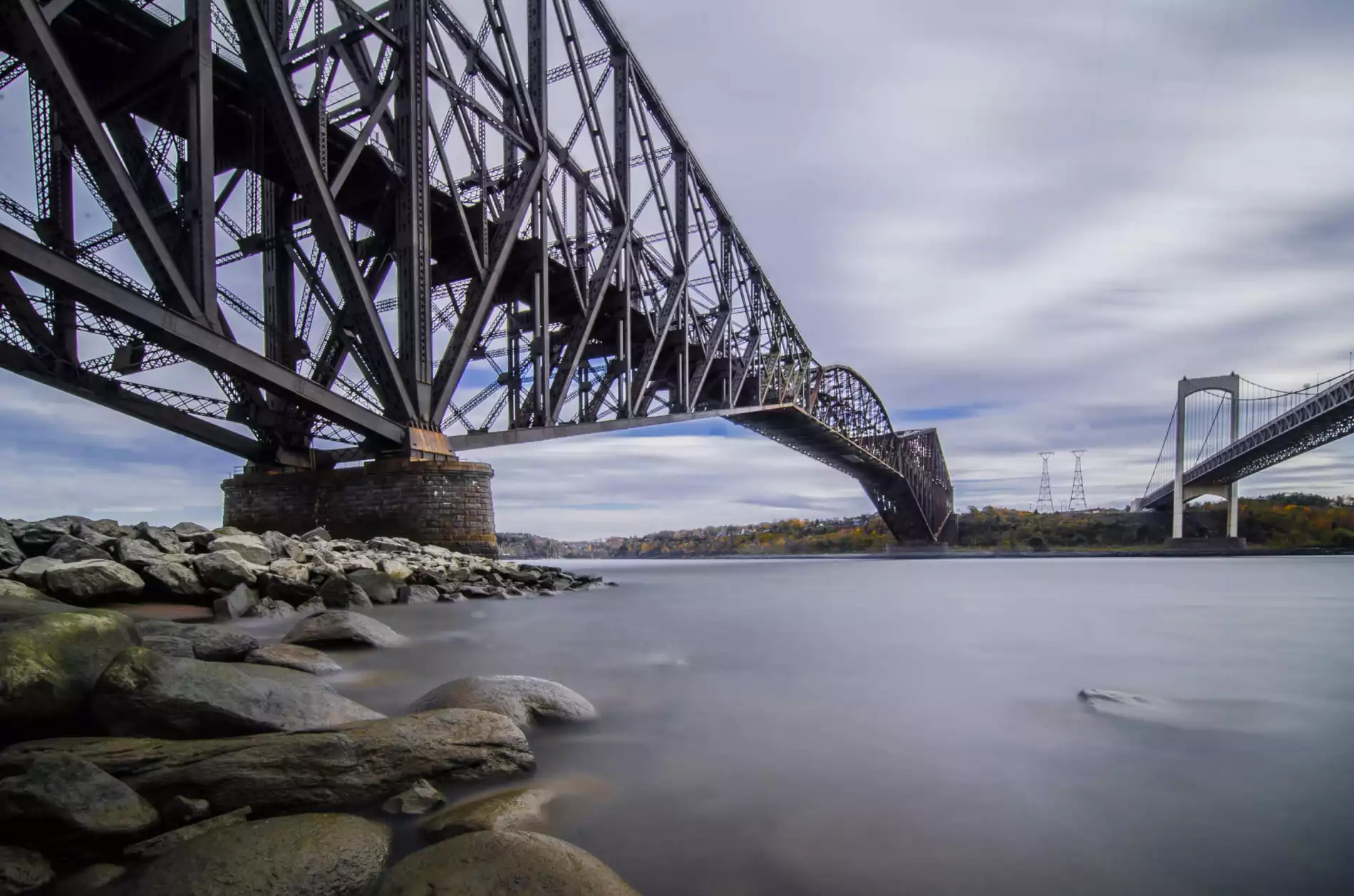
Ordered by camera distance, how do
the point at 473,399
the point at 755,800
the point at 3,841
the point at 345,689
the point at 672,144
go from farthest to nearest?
the point at 672,144 < the point at 473,399 < the point at 345,689 < the point at 755,800 < the point at 3,841

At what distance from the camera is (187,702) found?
2.62 m

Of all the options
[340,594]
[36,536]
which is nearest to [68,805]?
[340,594]

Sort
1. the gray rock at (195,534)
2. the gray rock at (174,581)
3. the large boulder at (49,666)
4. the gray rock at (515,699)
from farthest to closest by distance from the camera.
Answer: the gray rock at (195,534) → the gray rock at (174,581) → the gray rock at (515,699) → the large boulder at (49,666)

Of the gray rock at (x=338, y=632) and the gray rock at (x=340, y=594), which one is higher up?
the gray rock at (x=338, y=632)

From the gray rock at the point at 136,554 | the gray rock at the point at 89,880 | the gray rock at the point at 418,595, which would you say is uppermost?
the gray rock at the point at 136,554

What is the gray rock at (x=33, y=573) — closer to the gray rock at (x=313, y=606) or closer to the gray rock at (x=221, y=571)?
the gray rock at (x=221, y=571)

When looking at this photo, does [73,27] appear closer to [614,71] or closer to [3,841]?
[3,841]

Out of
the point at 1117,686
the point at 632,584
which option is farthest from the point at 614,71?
the point at 1117,686

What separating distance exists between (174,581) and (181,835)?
6329 millimetres

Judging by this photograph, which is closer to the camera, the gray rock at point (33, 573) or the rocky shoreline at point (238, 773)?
the rocky shoreline at point (238, 773)

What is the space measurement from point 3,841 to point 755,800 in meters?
2.42

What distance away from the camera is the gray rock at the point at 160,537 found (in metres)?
8.30

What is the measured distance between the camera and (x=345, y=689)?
4293 mm

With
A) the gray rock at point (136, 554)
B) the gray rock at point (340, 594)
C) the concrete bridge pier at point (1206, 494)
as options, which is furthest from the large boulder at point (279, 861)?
the concrete bridge pier at point (1206, 494)
